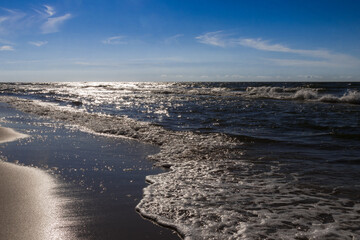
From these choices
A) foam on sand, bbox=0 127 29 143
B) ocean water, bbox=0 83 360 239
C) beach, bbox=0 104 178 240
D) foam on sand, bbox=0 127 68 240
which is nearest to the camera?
foam on sand, bbox=0 127 68 240

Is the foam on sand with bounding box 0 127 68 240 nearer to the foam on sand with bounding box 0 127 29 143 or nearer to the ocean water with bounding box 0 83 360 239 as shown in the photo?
the ocean water with bounding box 0 83 360 239

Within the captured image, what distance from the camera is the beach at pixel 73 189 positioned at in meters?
3.35

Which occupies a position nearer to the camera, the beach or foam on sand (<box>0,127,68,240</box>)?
foam on sand (<box>0,127,68,240</box>)

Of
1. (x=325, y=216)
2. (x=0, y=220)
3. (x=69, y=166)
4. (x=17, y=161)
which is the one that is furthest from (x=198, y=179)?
(x=17, y=161)

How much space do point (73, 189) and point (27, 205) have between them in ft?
2.67

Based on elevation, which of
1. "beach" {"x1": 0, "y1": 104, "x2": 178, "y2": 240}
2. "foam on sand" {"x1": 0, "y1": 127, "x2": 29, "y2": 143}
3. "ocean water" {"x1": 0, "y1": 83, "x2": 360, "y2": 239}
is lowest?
"ocean water" {"x1": 0, "y1": 83, "x2": 360, "y2": 239}

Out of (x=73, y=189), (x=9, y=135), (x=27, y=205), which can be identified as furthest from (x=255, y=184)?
(x=9, y=135)

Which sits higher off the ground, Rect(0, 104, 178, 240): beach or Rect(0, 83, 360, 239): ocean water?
Rect(0, 104, 178, 240): beach

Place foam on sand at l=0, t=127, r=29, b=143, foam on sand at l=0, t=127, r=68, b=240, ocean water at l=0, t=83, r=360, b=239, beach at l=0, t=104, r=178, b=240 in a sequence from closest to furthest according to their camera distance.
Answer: foam on sand at l=0, t=127, r=68, b=240, beach at l=0, t=104, r=178, b=240, ocean water at l=0, t=83, r=360, b=239, foam on sand at l=0, t=127, r=29, b=143

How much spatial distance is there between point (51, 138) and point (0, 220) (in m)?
5.88

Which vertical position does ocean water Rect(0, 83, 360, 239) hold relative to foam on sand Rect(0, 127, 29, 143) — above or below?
below

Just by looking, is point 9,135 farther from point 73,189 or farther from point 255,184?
point 255,184

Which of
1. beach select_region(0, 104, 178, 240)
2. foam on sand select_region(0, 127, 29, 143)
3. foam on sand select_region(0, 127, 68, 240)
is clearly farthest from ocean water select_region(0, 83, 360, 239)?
foam on sand select_region(0, 127, 29, 143)

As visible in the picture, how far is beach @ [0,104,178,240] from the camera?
3346 mm
